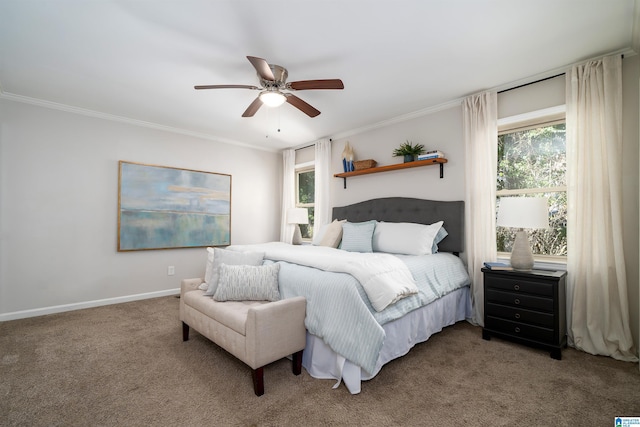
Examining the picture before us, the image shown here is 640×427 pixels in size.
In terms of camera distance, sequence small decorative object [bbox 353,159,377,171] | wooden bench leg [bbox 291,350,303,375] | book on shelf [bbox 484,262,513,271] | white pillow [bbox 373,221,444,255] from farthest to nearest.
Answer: small decorative object [bbox 353,159,377,171] → white pillow [bbox 373,221,444,255] → book on shelf [bbox 484,262,513,271] → wooden bench leg [bbox 291,350,303,375]

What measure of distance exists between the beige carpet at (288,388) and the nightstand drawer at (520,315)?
0.25 meters

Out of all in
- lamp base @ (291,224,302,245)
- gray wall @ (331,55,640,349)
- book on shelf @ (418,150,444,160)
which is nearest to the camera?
gray wall @ (331,55,640,349)

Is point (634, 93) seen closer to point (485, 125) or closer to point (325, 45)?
point (485, 125)

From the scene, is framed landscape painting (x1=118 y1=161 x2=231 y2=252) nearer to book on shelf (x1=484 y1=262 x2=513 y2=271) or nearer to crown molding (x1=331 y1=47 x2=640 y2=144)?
crown molding (x1=331 y1=47 x2=640 y2=144)

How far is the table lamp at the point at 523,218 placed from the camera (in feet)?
8.39

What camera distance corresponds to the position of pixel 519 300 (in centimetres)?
264

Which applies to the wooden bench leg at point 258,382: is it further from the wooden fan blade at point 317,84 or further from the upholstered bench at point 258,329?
the wooden fan blade at point 317,84

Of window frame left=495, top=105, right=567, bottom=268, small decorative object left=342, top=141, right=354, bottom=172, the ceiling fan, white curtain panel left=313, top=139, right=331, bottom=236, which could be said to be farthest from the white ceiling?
white curtain panel left=313, top=139, right=331, bottom=236

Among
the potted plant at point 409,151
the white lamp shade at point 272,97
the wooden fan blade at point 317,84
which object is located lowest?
the potted plant at point 409,151

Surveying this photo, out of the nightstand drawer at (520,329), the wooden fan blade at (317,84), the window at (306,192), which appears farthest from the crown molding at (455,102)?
the nightstand drawer at (520,329)

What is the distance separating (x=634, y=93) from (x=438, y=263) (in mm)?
2116

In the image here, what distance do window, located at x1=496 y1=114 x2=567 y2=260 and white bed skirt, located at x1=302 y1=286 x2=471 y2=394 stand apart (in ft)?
3.69

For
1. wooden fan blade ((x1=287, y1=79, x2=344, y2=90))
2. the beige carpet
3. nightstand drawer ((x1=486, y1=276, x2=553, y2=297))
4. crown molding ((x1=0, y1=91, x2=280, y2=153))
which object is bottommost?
the beige carpet

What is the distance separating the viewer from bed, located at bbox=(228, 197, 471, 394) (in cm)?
196
